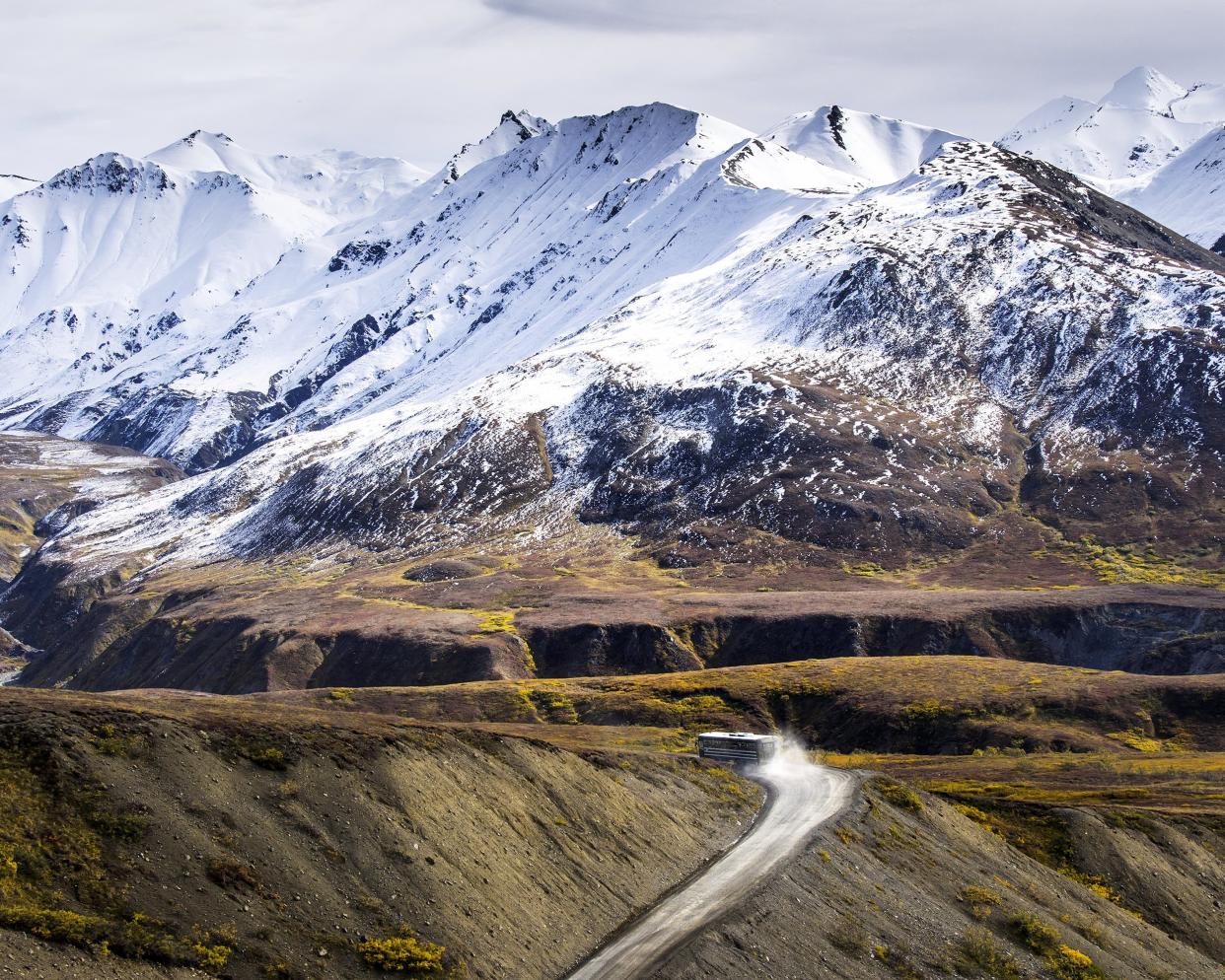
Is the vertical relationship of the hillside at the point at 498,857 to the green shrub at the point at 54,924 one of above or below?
below

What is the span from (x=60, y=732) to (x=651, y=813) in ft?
80.0

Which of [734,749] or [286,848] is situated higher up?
[286,848]

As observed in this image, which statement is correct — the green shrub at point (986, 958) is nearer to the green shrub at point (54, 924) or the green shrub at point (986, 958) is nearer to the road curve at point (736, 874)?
the road curve at point (736, 874)

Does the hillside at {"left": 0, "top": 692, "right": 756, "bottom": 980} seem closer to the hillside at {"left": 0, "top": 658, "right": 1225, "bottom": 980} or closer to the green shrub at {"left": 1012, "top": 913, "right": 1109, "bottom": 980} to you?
the hillside at {"left": 0, "top": 658, "right": 1225, "bottom": 980}

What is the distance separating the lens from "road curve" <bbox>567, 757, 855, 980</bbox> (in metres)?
39.0

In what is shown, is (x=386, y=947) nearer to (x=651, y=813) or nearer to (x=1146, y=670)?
(x=651, y=813)

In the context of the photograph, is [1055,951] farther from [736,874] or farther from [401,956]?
[401,956]

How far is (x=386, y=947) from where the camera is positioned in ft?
114

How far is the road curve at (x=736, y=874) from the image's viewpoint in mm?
39031

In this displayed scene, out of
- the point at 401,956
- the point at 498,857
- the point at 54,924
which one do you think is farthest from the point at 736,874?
the point at 54,924

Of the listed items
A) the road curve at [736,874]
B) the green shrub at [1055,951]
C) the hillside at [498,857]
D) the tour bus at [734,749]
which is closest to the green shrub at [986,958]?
the hillside at [498,857]

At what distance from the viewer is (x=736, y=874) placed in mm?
48594

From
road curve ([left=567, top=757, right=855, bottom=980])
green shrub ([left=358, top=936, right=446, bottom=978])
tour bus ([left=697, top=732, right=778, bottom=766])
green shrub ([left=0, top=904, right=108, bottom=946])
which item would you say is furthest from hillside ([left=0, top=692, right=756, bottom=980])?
tour bus ([left=697, top=732, right=778, bottom=766])

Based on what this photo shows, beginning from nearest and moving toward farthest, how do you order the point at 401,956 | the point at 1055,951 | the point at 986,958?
the point at 401,956 < the point at 986,958 < the point at 1055,951
